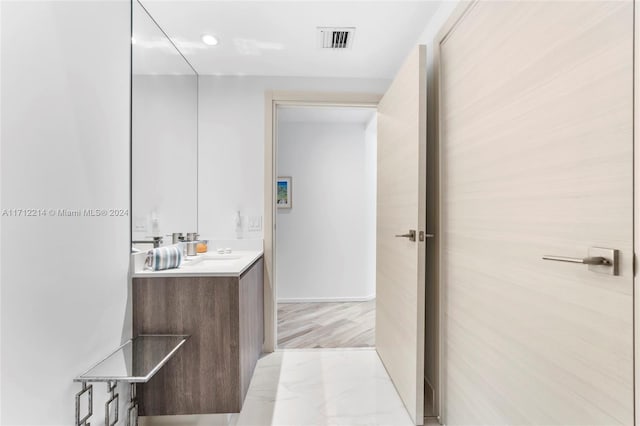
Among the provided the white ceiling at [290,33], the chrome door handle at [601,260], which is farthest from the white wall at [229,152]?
the chrome door handle at [601,260]

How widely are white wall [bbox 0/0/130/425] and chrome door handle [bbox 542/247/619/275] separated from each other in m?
1.54

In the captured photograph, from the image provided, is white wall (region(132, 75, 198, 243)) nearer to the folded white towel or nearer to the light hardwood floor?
the folded white towel

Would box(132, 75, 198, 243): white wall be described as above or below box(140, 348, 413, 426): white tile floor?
above

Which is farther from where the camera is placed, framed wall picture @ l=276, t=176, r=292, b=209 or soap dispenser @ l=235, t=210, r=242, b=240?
framed wall picture @ l=276, t=176, r=292, b=209

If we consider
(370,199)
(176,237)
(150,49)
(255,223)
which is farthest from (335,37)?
(370,199)

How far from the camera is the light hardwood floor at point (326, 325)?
2812mm

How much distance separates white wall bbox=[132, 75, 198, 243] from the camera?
1.75 metres

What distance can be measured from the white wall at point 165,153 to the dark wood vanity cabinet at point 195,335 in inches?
12.9

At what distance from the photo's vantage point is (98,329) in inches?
53.9

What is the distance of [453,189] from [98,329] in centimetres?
167

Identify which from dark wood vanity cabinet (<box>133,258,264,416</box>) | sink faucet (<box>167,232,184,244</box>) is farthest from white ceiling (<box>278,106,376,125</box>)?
dark wood vanity cabinet (<box>133,258,264,416</box>)

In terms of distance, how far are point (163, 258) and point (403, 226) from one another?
4.29 ft

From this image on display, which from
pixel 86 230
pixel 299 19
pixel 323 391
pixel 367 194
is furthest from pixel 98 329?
pixel 367 194

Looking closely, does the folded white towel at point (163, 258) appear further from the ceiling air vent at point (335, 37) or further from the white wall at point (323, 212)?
the white wall at point (323, 212)
